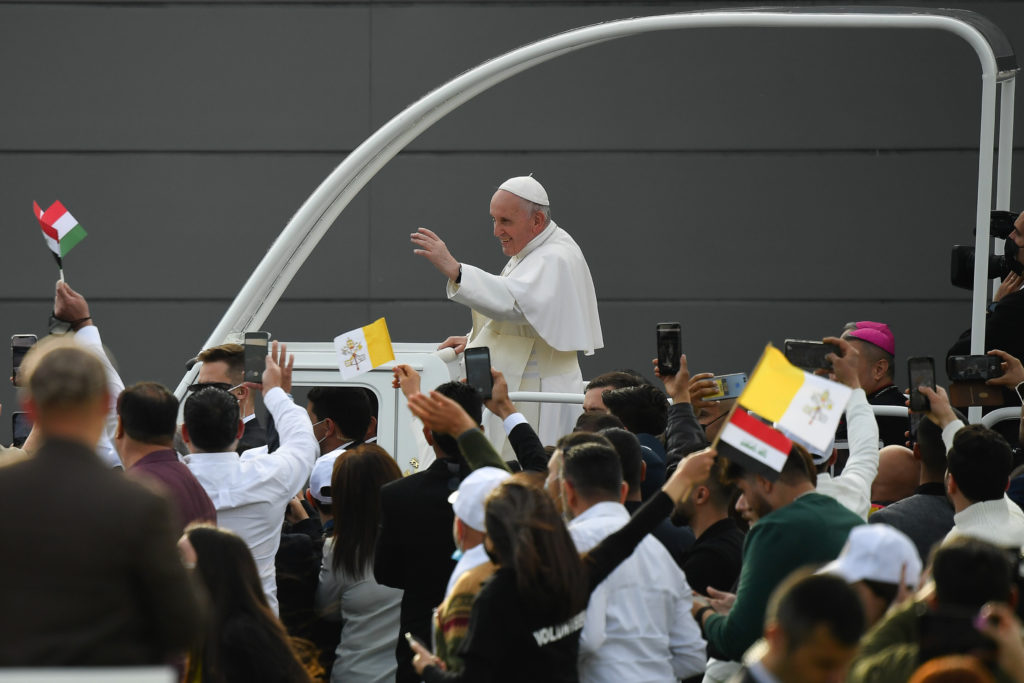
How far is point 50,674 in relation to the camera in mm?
2055

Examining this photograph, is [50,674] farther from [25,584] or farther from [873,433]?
[873,433]

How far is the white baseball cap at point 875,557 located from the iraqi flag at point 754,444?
0.54 meters

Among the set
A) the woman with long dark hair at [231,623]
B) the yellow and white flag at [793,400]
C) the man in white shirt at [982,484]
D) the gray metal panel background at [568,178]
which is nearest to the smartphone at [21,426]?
the woman with long dark hair at [231,623]

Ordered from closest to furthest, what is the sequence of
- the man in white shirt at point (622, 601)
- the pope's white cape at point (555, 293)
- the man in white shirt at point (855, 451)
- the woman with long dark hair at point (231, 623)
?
the woman with long dark hair at point (231, 623), the man in white shirt at point (622, 601), the man in white shirt at point (855, 451), the pope's white cape at point (555, 293)

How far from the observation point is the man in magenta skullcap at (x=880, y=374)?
570cm

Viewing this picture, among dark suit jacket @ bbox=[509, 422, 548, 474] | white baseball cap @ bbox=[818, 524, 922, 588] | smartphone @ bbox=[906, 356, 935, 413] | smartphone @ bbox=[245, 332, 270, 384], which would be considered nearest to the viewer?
white baseball cap @ bbox=[818, 524, 922, 588]

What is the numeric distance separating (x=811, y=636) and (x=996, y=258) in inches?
156

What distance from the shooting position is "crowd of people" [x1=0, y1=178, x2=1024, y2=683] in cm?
244

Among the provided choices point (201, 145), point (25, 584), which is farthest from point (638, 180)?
point (25, 584)

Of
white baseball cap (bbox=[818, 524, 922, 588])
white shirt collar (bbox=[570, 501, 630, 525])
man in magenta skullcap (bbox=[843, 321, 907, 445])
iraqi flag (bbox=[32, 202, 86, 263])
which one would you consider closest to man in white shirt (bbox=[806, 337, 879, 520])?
white shirt collar (bbox=[570, 501, 630, 525])

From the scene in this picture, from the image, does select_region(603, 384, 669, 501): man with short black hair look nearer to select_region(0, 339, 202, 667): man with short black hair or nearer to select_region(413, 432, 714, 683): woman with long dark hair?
select_region(413, 432, 714, 683): woman with long dark hair

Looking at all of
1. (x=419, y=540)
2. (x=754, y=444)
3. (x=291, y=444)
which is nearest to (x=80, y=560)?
(x=754, y=444)

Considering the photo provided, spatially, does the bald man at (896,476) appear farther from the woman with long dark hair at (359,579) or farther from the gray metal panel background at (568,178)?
the gray metal panel background at (568,178)

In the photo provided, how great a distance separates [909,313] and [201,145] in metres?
5.44
